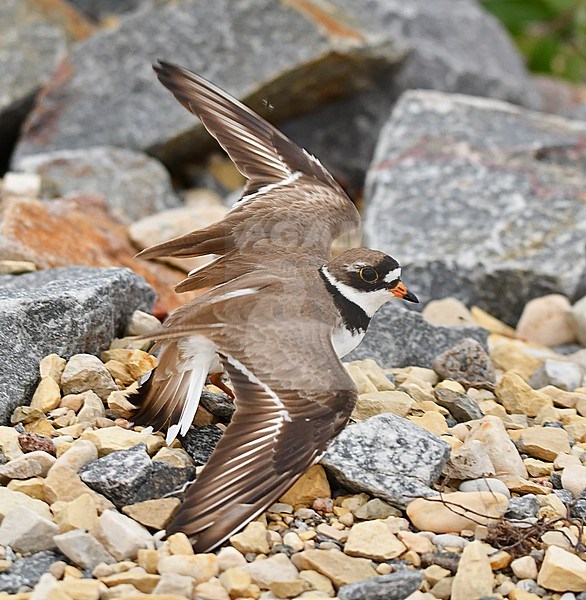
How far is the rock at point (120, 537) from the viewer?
3018 millimetres

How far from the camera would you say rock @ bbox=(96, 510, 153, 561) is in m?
3.02

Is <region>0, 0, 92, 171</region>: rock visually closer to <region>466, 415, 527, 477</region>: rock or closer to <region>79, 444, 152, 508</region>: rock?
<region>79, 444, 152, 508</region>: rock

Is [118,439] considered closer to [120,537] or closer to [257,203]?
[120,537]

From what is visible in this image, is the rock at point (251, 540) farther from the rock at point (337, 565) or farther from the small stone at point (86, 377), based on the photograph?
the small stone at point (86, 377)

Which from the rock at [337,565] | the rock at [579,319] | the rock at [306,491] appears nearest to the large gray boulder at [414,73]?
the rock at [579,319]

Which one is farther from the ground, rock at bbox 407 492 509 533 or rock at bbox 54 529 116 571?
rock at bbox 54 529 116 571

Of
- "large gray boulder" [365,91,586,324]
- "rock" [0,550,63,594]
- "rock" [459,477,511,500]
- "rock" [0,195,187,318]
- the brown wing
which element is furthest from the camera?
"large gray boulder" [365,91,586,324]

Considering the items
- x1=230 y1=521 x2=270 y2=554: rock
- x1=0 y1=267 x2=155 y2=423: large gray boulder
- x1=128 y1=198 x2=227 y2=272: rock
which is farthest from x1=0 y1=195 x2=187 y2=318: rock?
x1=230 y1=521 x2=270 y2=554: rock

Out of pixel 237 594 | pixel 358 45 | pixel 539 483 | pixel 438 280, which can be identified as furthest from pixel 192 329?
pixel 358 45

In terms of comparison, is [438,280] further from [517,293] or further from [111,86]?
[111,86]

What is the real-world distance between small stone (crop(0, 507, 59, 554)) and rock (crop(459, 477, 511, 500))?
4.55 ft

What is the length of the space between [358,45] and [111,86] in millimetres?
1853

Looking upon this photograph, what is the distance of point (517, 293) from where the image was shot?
6.10 metres

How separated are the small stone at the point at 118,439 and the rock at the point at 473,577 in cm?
112
